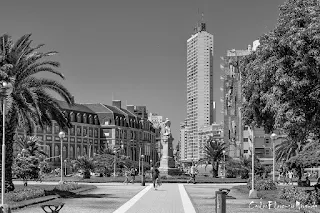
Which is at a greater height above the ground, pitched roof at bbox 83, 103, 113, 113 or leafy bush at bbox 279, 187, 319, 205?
pitched roof at bbox 83, 103, 113, 113

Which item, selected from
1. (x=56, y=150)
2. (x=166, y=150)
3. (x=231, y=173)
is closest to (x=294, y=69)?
(x=166, y=150)

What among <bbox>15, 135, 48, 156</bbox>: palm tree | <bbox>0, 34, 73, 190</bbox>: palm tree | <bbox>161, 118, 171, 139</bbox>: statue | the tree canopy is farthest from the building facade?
the tree canopy

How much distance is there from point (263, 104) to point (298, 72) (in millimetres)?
4799

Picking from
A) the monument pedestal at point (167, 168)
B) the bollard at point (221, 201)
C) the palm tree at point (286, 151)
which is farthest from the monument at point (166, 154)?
the bollard at point (221, 201)

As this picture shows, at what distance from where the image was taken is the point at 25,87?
2875 centimetres

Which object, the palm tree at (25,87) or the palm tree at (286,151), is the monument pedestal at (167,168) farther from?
the palm tree at (25,87)

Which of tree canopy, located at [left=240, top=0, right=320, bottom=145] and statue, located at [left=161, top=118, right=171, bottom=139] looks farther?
statue, located at [left=161, top=118, right=171, bottom=139]

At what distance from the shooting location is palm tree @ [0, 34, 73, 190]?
93.3ft

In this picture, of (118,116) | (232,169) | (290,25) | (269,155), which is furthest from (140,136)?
(290,25)

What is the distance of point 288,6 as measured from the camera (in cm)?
2461

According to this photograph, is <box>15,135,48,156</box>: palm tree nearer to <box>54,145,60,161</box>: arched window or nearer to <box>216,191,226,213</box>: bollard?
<box>54,145,60,161</box>: arched window

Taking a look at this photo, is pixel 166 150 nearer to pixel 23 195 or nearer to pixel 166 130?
pixel 166 130

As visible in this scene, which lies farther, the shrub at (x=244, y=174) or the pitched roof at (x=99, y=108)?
the pitched roof at (x=99, y=108)

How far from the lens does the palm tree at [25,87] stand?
28438mm
